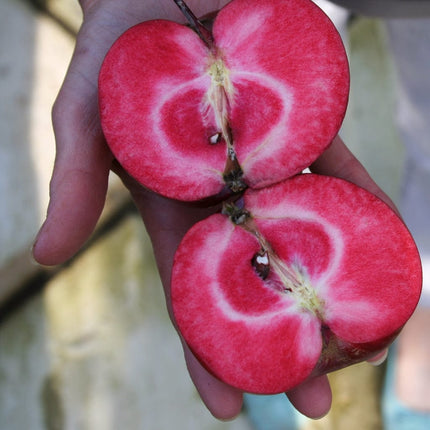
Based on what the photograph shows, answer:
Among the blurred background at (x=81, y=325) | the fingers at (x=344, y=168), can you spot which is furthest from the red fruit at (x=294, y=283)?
the blurred background at (x=81, y=325)

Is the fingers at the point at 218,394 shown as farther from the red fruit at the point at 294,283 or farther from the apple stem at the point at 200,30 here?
the apple stem at the point at 200,30

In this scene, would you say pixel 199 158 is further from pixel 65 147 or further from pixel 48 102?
pixel 48 102

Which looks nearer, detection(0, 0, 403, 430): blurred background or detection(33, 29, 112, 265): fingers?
detection(33, 29, 112, 265): fingers

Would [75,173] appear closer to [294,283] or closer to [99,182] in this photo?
[99,182]

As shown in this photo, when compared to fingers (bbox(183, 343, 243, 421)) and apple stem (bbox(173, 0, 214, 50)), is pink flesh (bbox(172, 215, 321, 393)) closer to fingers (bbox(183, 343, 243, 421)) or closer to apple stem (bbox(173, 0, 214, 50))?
fingers (bbox(183, 343, 243, 421))

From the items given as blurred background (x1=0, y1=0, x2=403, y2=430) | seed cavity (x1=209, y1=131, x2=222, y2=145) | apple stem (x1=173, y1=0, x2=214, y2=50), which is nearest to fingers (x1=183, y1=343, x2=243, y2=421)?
seed cavity (x1=209, y1=131, x2=222, y2=145)

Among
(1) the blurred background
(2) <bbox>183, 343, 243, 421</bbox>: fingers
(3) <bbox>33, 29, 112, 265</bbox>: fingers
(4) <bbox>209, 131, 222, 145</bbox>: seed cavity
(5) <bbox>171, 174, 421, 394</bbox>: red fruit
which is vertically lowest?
(1) the blurred background

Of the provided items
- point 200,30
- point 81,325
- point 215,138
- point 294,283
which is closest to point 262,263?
point 294,283
